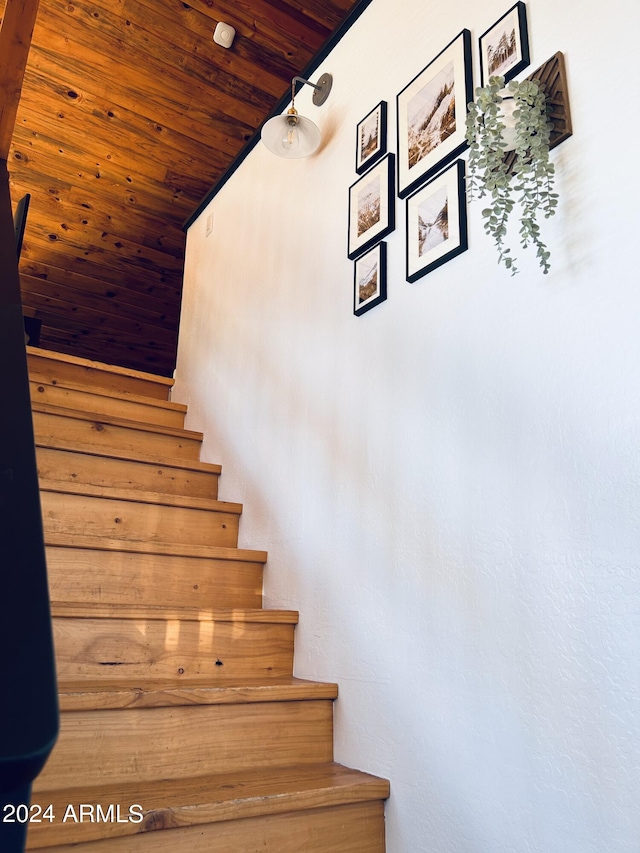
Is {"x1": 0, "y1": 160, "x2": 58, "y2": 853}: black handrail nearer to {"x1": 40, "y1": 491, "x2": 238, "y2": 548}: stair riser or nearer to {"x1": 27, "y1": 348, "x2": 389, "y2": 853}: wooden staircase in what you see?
{"x1": 27, "y1": 348, "x2": 389, "y2": 853}: wooden staircase

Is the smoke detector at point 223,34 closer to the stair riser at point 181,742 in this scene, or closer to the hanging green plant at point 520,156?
the hanging green plant at point 520,156

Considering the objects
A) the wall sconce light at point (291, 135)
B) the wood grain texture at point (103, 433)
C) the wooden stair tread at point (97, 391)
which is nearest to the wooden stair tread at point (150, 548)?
the wood grain texture at point (103, 433)

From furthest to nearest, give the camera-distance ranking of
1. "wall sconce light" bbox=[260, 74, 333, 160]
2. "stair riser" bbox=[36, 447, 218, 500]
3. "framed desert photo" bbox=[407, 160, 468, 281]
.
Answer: "wall sconce light" bbox=[260, 74, 333, 160] < "stair riser" bbox=[36, 447, 218, 500] < "framed desert photo" bbox=[407, 160, 468, 281]

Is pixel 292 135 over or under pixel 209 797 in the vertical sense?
over

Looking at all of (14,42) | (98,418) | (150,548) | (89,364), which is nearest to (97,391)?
(98,418)

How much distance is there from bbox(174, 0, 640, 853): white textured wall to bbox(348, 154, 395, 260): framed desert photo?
7 cm

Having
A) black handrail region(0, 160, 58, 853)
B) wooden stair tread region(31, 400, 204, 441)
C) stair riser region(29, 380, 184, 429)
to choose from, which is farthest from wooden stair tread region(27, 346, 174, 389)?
black handrail region(0, 160, 58, 853)

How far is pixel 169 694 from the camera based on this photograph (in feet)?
4.50

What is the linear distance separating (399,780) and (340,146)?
201cm

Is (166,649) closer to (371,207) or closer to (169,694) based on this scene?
(169,694)

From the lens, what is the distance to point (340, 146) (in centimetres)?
228

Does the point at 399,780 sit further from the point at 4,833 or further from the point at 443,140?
the point at 443,140

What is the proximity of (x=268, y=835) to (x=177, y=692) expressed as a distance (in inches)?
13.4

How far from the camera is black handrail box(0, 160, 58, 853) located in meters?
0.33
